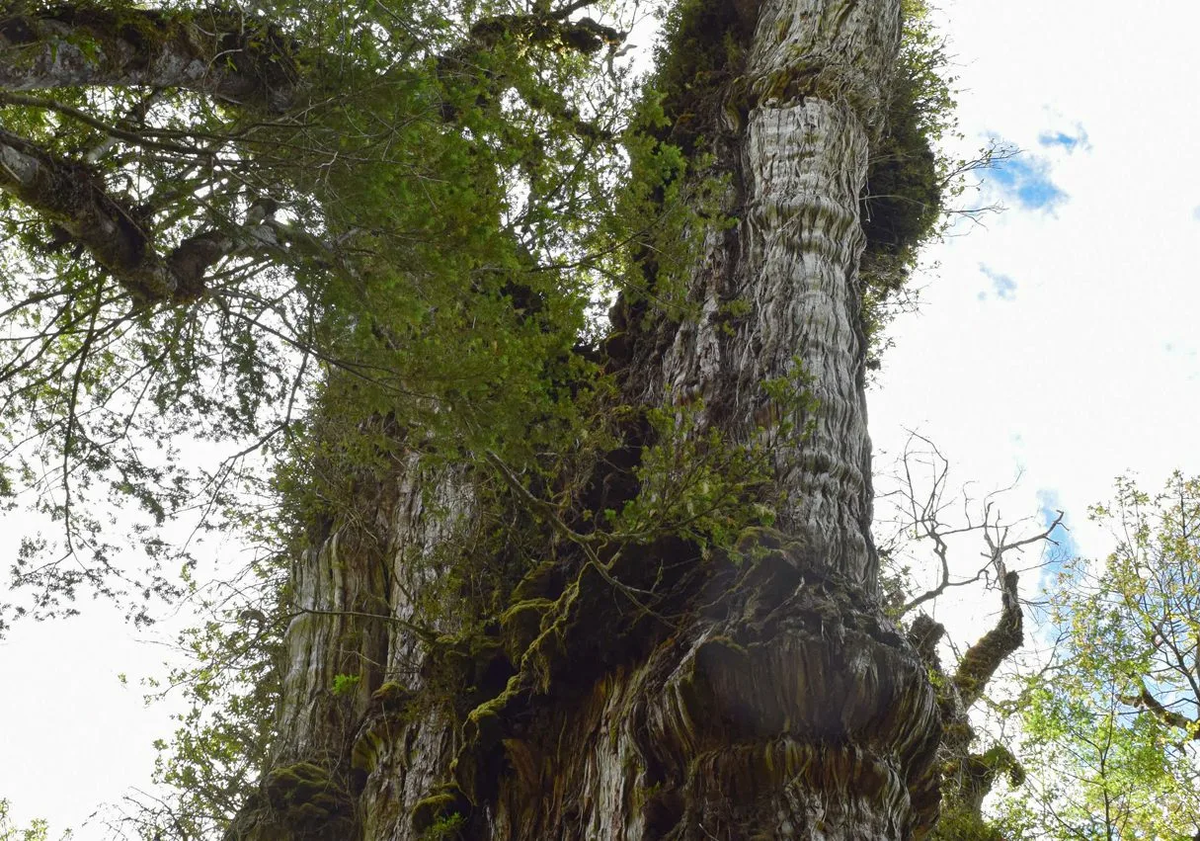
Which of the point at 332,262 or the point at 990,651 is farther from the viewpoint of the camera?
the point at 990,651

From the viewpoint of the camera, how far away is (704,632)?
4512 mm

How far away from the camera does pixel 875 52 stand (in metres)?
8.43

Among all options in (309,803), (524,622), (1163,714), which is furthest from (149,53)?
(1163,714)

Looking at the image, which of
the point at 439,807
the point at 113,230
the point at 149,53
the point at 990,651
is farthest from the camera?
the point at 990,651

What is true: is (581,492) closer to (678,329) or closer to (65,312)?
(678,329)

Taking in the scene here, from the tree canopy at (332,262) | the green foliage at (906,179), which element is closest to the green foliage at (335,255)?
the tree canopy at (332,262)

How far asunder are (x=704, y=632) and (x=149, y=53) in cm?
461

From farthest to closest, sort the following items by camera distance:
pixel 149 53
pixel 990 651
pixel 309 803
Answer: pixel 990 651
pixel 309 803
pixel 149 53

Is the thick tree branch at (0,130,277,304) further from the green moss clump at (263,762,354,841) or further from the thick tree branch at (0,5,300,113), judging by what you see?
the green moss clump at (263,762,354,841)

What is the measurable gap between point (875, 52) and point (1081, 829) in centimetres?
735

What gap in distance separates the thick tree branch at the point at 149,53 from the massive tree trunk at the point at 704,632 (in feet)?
9.30

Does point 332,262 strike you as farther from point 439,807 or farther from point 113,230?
point 439,807

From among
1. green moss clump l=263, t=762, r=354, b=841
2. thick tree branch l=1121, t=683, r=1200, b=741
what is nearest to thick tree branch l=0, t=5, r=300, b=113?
green moss clump l=263, t=762, r=354, b=841

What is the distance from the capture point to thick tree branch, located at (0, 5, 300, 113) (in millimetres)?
4418
